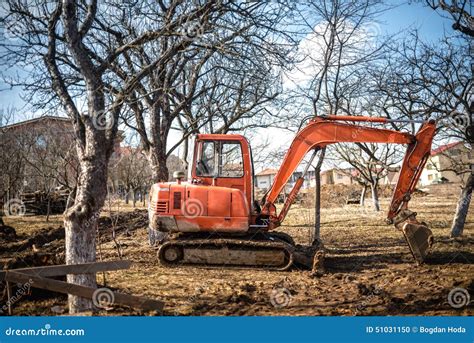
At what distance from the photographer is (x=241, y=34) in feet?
17.3

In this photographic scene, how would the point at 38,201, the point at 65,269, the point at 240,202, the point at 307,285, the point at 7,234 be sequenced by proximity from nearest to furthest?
the point at 65,269 → the point at 307,285 → the point at 240,202 → the point at 7,234 → the point at 38,201

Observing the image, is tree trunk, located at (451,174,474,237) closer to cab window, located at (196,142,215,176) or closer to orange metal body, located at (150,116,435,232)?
orange metal body, located at (150,116,435,232)

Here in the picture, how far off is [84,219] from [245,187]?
3.82m

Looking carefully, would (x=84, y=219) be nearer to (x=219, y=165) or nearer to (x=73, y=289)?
(x=73, y=289)

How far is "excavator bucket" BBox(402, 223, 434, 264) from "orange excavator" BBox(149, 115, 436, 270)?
2 cm

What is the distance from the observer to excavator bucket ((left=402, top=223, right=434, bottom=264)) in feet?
22.9

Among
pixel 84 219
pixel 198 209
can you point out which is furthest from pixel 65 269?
pixel 198 209

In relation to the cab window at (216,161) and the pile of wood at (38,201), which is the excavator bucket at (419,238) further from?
the pile of wood at (38,201)

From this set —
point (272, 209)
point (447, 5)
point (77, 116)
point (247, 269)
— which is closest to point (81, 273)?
point (77, 116)

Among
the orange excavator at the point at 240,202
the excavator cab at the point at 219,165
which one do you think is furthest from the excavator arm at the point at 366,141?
the excavator cab at the point at 219,165

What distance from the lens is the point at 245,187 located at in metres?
7.68

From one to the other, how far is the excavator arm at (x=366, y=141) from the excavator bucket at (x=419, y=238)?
0.02 m

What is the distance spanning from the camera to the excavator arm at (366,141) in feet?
24.2

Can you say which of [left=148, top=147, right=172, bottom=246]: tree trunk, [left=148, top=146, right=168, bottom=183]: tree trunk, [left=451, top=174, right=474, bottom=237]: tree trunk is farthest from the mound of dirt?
[left=451, top=174, right=474, bottom=237]: tree trunk
